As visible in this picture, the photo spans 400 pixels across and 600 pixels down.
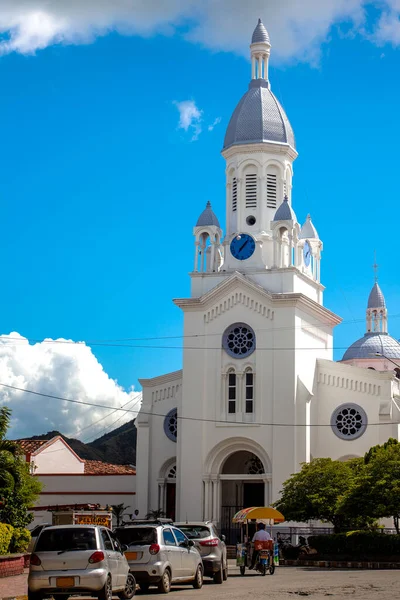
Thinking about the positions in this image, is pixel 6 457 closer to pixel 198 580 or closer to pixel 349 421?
pixel 198 580

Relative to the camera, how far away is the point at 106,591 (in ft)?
68.0

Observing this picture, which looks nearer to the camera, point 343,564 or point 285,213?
point 343,564

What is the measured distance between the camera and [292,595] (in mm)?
22641

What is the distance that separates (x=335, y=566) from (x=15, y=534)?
35.3 feet

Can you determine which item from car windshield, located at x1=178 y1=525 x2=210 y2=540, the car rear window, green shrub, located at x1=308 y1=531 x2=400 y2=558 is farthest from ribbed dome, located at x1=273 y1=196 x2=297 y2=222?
the car rear window

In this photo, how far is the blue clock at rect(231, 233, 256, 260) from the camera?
54969 millimetres

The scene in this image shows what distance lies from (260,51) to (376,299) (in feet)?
89.8

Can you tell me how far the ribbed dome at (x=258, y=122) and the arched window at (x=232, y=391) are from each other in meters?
12.6

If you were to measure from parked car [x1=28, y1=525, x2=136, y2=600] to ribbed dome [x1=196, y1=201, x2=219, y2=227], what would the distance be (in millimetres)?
35028

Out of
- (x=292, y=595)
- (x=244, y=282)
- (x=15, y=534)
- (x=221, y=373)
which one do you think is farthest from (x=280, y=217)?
(x=292, y=595)

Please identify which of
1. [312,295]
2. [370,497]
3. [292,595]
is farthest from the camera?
[312,295]

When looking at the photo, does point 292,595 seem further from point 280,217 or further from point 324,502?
point 280,217

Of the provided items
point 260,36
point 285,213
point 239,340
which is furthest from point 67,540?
point 260,36

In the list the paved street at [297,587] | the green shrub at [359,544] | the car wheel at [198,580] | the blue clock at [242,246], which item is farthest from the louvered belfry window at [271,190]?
the car wheel at [198,580]
